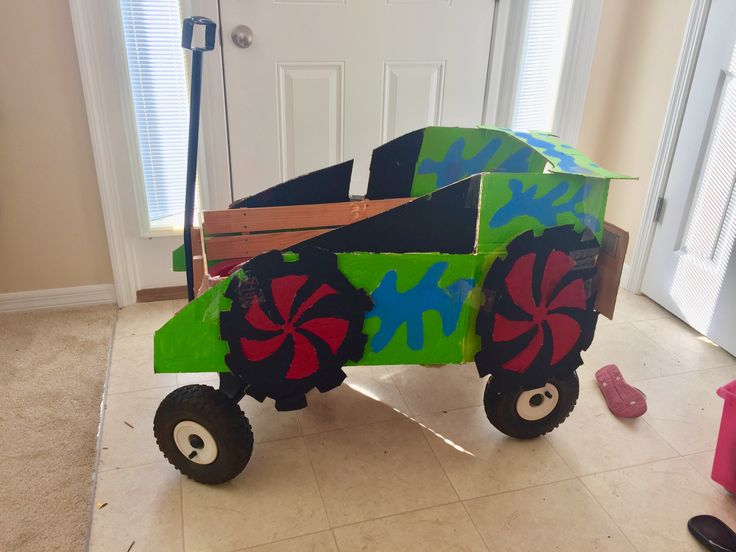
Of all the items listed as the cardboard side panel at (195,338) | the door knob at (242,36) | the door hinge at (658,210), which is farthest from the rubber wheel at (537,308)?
the door knob at (242,36)

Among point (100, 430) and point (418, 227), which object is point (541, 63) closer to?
point (418, 227)

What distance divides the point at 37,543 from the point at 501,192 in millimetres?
1267

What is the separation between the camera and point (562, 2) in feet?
7.61

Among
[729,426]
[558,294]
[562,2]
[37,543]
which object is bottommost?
[37,543]

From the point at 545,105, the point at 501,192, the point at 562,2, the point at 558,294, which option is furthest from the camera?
the point at 545,105

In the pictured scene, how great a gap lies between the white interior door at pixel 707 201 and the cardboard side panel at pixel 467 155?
82cm

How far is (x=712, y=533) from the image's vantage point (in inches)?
55.4

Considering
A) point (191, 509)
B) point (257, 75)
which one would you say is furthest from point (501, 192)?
point (257, 75)

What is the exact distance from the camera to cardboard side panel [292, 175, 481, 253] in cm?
134

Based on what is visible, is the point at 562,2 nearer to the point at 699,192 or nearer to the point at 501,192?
the point at 699,192

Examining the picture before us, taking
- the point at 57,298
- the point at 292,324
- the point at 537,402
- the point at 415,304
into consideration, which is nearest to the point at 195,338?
the point at 292,324

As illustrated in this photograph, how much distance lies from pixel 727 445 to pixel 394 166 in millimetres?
1101

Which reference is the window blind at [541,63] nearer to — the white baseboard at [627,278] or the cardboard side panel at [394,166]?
the white baseboard at [627,278]

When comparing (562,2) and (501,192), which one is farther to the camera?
(562,2)
